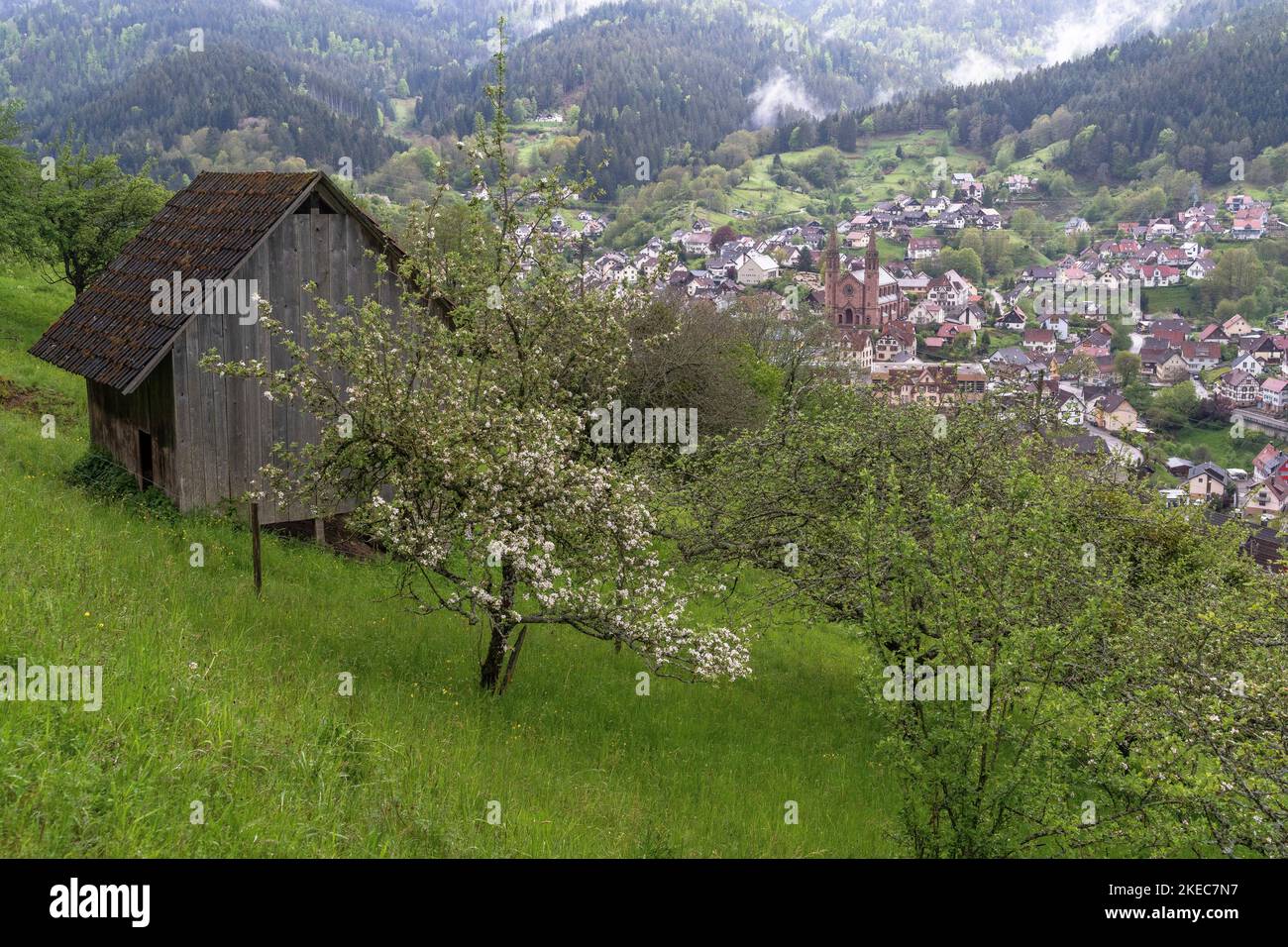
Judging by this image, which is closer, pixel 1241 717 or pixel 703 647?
pixel 1241 717

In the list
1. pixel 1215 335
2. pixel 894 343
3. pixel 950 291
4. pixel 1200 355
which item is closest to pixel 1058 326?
pixel 1215 335

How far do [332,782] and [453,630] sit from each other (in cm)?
790

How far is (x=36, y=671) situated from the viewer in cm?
799

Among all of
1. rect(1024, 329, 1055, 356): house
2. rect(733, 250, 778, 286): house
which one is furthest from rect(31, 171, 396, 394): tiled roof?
rect(733, 250, 778, 286): house

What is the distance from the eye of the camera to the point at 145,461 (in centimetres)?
1883

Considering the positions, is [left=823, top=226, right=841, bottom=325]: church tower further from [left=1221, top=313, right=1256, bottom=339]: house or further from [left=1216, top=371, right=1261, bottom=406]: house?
Result: [left=1221, top=313, right=1256, bottom=339]: house

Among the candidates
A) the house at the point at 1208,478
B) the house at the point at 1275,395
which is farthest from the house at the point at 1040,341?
the house at the point at 1208,478

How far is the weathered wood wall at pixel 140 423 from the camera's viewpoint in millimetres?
17672

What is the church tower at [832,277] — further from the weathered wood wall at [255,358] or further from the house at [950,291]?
the weathered wood wall at [255,358]

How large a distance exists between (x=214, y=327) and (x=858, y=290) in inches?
6904

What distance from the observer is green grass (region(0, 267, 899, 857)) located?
6824mm

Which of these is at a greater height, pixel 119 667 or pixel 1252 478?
pixel 119 667
